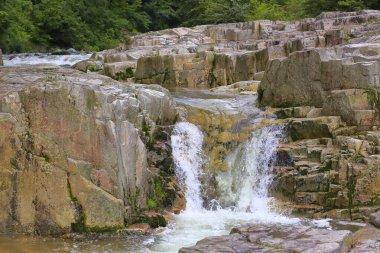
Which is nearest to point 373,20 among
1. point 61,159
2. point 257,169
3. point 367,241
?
point 257,169

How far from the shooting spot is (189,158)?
12000 mm

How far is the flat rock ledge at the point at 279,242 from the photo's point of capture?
6.80 meters

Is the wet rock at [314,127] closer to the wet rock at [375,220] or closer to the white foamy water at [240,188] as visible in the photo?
the white foamy water at [240,188]

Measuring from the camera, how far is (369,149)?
10930mm

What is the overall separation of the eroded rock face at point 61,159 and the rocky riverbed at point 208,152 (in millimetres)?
17

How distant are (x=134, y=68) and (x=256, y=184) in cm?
972

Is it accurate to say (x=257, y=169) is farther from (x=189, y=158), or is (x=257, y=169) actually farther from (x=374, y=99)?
(x=374, y=99)

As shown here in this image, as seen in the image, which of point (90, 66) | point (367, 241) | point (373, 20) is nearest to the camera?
point (367, 241)

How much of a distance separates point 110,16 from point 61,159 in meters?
33.1

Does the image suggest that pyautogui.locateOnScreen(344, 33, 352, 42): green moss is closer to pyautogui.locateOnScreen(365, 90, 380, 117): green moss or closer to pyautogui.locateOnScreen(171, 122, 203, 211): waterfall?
pyautogui.locateOnScreen(365, 90, 380, 117): green moss

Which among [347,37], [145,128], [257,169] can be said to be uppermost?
[347,37]

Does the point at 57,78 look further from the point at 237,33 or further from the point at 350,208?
the point at 237,33

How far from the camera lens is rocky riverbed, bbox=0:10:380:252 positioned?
31.0ft

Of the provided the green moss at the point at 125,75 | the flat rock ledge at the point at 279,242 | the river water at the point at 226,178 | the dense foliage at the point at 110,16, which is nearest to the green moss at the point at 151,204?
the river water at the point at 226,178
